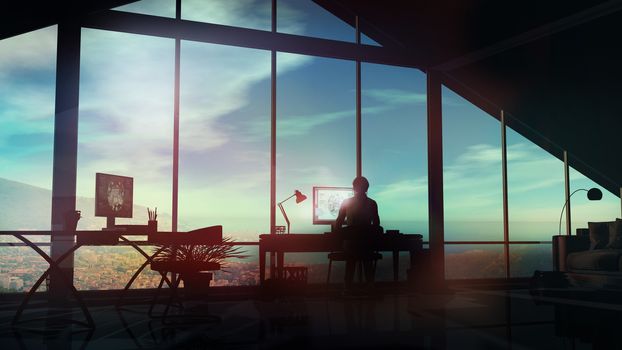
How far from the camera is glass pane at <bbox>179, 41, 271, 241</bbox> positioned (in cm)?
677

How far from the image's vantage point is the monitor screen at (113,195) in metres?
5.48

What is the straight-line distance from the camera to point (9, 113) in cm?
648

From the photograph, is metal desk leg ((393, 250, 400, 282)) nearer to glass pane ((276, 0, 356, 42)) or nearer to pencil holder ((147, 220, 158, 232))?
pencil holder ((147, 220, 158, 232))

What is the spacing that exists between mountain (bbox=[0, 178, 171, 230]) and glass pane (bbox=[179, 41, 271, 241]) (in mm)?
641

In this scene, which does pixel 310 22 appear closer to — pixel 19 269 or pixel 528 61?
pixel 528 61

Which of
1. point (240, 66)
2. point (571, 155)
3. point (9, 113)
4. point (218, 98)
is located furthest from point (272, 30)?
point (571, 155)

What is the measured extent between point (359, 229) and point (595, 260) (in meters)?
2.85

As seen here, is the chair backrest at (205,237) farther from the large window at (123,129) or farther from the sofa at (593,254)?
the sofa at (593,254)

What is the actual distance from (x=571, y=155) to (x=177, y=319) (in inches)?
247

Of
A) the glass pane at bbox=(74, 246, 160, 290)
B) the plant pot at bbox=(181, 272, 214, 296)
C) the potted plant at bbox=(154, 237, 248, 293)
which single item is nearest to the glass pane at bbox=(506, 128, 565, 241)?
the potted plant at bbox=(154, 237, 248, 293)

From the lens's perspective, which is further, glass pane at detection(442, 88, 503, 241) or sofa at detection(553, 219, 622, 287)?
glass pane at detection(442, 88, 503, 241)

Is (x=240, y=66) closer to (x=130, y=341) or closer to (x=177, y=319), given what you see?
(x=177, y=319)

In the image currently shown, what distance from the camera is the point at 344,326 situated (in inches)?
172

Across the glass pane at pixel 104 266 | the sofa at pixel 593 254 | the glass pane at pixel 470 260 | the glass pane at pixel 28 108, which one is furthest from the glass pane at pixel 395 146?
the glass pane at pixel 28 108
